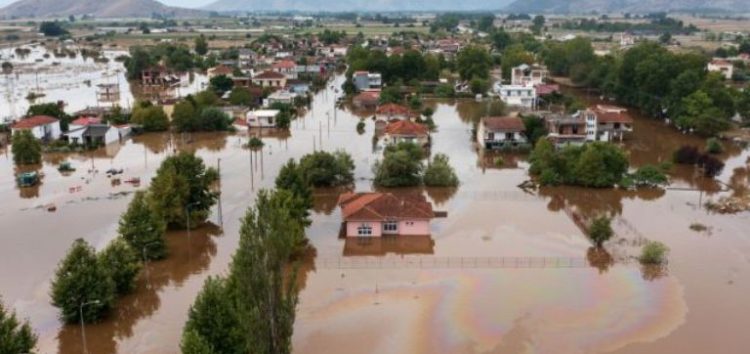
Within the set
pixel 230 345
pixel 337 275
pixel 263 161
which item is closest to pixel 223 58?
pixel 263 161

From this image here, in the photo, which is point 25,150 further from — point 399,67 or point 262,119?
point 399,67

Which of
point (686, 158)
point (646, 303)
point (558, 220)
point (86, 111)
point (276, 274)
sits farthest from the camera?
point (86, 111)

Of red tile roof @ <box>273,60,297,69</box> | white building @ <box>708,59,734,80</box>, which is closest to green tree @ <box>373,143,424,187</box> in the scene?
red tile roof @ <box>273,60,297,69</box>

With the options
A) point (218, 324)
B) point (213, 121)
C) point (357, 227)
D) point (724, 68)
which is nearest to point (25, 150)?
point (213, 121)

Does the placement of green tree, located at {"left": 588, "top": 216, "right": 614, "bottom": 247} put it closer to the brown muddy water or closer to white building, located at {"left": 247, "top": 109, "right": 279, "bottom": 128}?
the brown muddy water

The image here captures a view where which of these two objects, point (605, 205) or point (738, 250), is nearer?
point (738, 250)

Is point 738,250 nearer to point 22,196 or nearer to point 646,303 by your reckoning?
point 646,303
